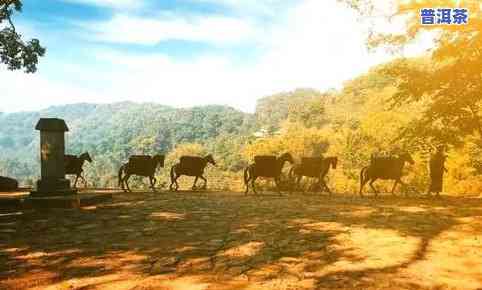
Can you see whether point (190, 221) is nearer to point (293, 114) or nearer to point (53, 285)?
point (53, 285)

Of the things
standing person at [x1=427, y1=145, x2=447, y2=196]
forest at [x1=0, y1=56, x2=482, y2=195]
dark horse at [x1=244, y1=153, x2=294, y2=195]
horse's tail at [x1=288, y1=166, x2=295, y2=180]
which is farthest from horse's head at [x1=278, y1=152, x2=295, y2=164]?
standing person at [x1=427, y1=145, x2=447, y2=196]

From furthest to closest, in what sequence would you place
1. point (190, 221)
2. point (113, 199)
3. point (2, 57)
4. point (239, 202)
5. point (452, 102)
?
1. point (2, 57)
2. point (452, 102)
3. point (113, 199)
4. point (239, 202)
5. point (190, 221)

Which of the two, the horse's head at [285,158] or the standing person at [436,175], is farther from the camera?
the horse's head at [285,158]

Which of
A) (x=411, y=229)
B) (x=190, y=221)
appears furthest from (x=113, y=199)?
(x=411, y=229)

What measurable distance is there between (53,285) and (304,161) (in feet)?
35.1

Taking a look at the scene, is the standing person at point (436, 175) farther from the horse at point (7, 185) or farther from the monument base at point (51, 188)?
the horse at point (7, 185)

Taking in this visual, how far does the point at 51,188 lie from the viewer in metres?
11.3

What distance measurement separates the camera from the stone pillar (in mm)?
11344

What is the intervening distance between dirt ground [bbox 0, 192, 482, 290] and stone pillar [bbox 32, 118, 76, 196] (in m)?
2.12

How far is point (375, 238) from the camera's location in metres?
6.48

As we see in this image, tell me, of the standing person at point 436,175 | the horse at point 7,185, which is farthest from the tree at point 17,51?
the standing person at point 436,175

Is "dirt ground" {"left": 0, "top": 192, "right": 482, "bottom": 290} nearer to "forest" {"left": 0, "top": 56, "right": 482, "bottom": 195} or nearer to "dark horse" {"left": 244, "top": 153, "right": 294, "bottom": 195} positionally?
"dark horse" {"left": 244, "top": 153, "right": 294, "bottom": 195}

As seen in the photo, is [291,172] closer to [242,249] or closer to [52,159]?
[52,159]

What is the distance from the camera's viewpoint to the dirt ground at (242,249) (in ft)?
15.2
